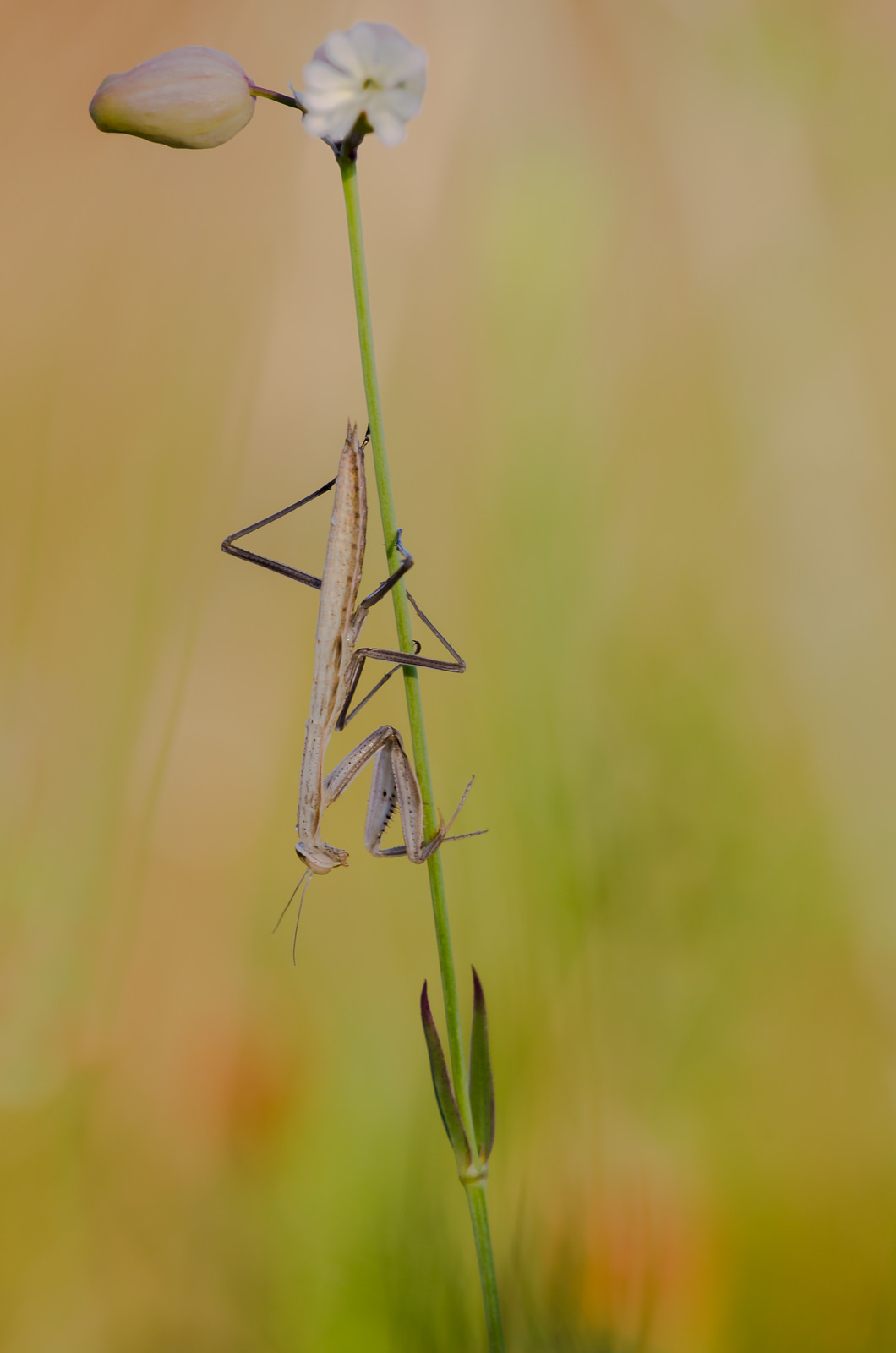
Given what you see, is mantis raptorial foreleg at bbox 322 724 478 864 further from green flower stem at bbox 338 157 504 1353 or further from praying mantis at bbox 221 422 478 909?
green flower stem at bbox 338 157 504 1353

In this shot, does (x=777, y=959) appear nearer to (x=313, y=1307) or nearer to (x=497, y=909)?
(x=497, y=909)

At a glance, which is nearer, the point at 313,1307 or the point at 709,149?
the point at 313,1307

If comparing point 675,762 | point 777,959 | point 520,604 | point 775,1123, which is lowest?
point 775,1123

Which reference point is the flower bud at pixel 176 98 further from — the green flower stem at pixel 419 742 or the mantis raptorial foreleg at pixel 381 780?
the mantis raptorial foreleg at pixel 381 780

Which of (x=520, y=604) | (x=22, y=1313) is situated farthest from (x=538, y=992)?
(x=22, y=1313)

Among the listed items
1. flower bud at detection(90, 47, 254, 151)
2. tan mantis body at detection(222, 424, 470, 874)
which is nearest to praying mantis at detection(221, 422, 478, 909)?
tan mantis body at detection(222, 424, 470, 874)
